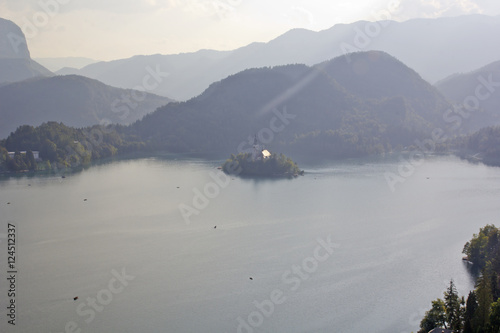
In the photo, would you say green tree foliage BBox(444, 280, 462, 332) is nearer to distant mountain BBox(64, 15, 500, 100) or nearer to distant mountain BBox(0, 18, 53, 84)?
distant mountain BBox(64, 15, 500, 100)

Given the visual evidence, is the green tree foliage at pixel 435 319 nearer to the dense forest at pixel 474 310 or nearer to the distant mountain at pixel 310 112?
the dense forest at pixel 474 310

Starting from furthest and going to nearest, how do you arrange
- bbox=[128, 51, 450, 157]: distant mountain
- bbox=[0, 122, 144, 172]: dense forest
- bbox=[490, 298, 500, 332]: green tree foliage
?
bbox=[128, 51, 450, 157]: distant mountain → bbox=[0, 122, 144, 172]: dense forest → bbox=[490, 298, 500, 332]: green tree foliage

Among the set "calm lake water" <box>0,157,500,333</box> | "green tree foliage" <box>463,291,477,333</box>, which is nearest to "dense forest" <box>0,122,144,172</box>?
"calm lake water" <box>0,157,500,333</box>

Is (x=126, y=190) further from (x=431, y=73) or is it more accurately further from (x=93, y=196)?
(x=431, y=73)

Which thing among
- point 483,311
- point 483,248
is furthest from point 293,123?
point 483,311

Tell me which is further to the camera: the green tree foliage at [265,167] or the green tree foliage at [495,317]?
the green tree foliage at [265,167]

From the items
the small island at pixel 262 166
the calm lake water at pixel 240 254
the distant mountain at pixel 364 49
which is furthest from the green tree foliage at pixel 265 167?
the distant mountain at pixel 364 49

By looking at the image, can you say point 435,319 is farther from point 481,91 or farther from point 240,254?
point 481,91
